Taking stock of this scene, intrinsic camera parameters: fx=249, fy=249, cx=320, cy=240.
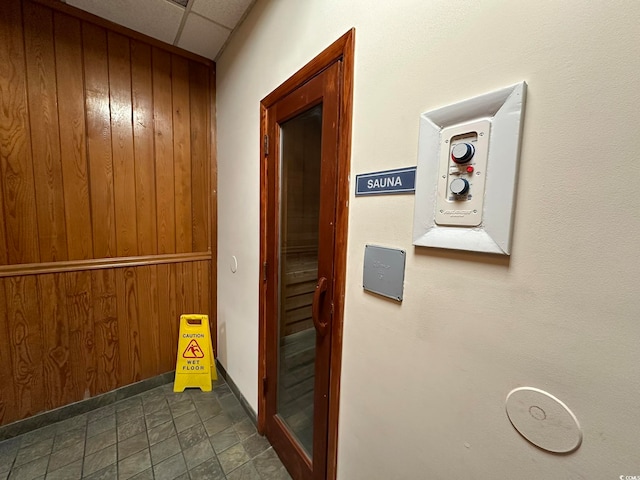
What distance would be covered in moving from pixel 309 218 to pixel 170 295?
1.61 meters

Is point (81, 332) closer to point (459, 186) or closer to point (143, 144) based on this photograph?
point (143, 144)

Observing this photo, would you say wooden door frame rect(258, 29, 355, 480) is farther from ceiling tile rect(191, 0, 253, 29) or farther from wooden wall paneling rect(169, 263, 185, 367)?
wooden wall paneling rect(169, 263, 185, 367)

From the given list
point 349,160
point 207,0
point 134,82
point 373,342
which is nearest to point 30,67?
point 134,82

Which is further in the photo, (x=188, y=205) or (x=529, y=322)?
(x=188, y=205)

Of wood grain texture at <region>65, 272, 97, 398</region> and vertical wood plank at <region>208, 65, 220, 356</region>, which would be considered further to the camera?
vertical wood plank at <region>208, 65, 220, 356</region>

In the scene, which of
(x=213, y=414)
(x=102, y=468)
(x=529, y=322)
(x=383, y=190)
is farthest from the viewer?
(x=213, y=414)

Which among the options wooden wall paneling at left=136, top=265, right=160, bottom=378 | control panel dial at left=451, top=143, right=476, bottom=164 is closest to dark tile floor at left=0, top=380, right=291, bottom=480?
wooden wall paneling at left=136, top=265, right=160, bottom=378

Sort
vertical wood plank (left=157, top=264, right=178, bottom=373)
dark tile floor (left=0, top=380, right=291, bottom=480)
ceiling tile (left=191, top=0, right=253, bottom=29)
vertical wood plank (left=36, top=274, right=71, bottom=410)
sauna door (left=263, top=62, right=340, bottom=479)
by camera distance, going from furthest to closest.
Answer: vertical wood plank (left=157, top=264, right=178, bottom=373), vertical wood plank (left=36, top=274, right=71, bottom=410), ceiling tile (left=191, top=0, right=253, bottom=29), dark tile floor (left=0, top=380, right=291, bottom=480), sauna door (left=263, top=62, right=340, bottom=479)

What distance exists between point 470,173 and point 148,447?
2284 millimetres

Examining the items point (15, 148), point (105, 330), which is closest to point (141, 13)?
point (15, 148)

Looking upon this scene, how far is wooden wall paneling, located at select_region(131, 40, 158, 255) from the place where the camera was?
1882 mm

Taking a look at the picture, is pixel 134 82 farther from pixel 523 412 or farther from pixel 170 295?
pixel 523 412

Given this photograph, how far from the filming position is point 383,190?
87 cm

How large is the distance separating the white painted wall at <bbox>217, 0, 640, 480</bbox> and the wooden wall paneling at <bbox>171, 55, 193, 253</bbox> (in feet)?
4.91
